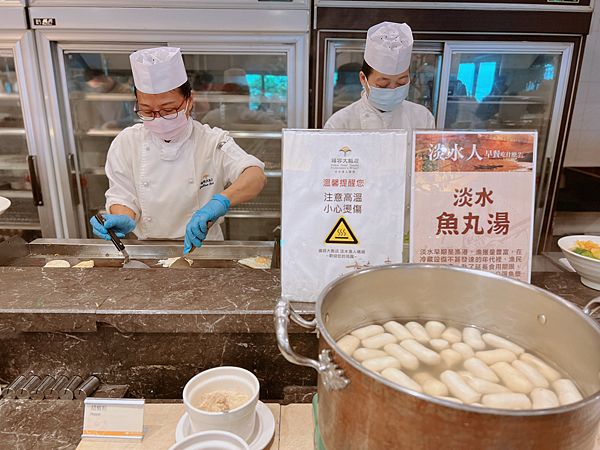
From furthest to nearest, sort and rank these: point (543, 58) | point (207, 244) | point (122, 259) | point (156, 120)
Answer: point (543, 58) → point (156, 120) → point (207, 244) → point (122, 259)

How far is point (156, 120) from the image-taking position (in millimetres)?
2064

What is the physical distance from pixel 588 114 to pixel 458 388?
420 cm

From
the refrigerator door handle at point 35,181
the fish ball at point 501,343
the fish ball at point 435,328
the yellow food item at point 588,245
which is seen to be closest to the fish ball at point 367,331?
the fish ball at point 435,328

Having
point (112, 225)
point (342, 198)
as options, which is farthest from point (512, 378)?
point (112, 225)

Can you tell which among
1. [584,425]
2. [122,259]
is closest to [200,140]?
→ [122,259]

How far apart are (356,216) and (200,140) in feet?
5.45

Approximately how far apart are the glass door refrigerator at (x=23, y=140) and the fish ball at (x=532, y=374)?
341 cm

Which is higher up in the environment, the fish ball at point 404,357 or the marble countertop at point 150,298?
the fish ball at point 404,357

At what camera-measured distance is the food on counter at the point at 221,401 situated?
84cm

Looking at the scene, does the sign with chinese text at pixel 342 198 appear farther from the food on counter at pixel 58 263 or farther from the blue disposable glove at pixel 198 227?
the food on counter at pixel 58 263

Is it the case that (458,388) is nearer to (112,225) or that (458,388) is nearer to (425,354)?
(425,354)

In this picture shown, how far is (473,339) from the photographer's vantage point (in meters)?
0.86

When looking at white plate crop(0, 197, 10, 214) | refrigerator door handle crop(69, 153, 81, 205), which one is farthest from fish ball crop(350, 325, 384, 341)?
refrigerator door handle crop(69, 153, 81, 205)

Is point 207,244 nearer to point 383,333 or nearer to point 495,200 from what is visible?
point 383,333
